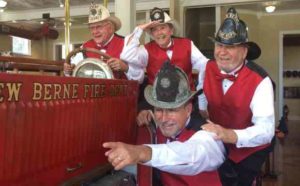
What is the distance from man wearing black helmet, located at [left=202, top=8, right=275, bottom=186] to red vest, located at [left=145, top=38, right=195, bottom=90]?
60 cm

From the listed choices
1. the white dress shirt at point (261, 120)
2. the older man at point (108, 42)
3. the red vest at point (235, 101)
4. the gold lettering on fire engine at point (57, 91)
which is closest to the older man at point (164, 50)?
the older man at point (108, 42)

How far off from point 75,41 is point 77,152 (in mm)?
10431

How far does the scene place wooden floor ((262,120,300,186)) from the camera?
4509mm

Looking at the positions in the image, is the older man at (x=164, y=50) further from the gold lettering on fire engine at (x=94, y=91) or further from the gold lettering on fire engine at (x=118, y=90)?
the gold lettering on fire engine at (x=94, y=91)

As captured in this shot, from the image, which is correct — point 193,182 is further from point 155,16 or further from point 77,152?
point 155,16

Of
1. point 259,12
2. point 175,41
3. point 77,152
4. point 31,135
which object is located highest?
point 259,12

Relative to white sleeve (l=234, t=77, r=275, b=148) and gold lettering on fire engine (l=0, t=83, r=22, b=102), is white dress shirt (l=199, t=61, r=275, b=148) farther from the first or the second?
gold lettering on fire engine (l=0, t=83, r=22, b=102)

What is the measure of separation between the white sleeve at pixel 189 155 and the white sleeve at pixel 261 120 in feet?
0.73

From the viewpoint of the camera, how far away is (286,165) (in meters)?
5.54

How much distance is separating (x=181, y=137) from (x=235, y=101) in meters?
0.53

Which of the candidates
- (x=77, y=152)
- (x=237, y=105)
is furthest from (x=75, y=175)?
(x=237, y=105)

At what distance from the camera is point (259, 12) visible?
9.73 m

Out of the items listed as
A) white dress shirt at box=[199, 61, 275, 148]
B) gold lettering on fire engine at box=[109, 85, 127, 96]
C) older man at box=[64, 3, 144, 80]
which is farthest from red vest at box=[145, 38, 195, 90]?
white dress shirt at box=[199, 61, 275, 148]

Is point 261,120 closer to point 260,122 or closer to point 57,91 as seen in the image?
point 260,122
